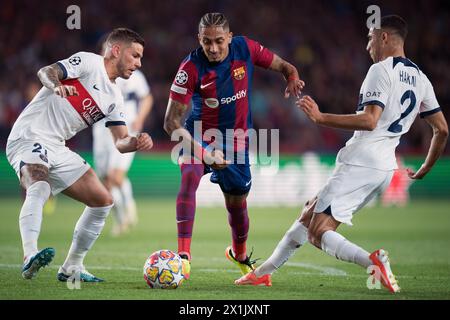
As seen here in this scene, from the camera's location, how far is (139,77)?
492 inches

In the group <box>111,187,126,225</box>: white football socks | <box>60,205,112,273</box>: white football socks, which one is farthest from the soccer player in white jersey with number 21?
<box>60,205,112,273</box>: white football socks

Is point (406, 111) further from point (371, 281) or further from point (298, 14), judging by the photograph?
point (298, 14)

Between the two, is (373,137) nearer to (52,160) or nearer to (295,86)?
(295,86)

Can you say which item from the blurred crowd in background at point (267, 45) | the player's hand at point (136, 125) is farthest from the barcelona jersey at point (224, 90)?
the blurred crowd in background at point (267, 45)

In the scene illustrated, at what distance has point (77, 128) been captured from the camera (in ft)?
23.5

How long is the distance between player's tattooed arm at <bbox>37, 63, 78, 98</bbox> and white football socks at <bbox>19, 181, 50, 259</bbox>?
0.79 m

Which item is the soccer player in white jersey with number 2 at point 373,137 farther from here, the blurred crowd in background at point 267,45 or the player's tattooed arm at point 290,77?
the blurred crowd in background at point 267,45

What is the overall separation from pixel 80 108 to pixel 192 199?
1.38 meters

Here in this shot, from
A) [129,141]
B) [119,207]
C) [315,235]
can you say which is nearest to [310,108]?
[315,235]

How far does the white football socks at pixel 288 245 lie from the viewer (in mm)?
6879

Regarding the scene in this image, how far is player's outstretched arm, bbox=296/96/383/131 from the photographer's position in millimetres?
6162

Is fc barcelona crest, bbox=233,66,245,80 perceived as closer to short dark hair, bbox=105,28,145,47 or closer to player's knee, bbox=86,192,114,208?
short dark hair, bbox=105,28,145,47

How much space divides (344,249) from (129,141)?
2080 millimetres

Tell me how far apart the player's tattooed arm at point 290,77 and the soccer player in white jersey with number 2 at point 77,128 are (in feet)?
4.42
